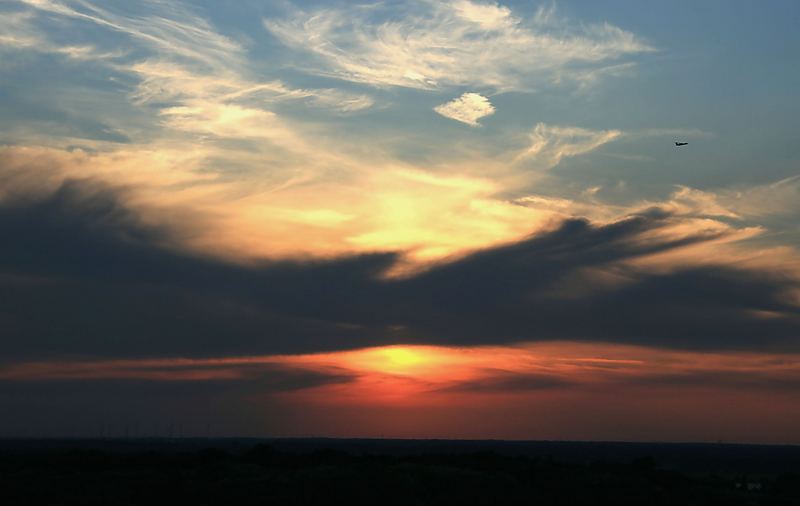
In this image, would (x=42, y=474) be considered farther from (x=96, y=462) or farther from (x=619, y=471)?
(x=619, y=471)

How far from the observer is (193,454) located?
133 m

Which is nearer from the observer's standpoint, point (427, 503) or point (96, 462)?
point (427, 503)

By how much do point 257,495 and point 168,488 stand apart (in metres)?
9.33

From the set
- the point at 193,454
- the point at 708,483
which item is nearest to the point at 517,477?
the point at 708,483

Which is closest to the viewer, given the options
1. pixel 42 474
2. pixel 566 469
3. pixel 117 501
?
pixel 117 501

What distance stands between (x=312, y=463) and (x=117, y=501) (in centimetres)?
3860

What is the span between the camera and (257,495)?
92.4 metres

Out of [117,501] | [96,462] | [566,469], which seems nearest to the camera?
[117,501]

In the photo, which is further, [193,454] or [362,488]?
[193,454]

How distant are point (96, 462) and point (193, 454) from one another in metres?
14.3

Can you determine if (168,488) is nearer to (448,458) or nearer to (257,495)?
(257,495)

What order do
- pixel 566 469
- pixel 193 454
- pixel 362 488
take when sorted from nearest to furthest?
pixel 362 488 → pixel 566 469 → pixel 193 454

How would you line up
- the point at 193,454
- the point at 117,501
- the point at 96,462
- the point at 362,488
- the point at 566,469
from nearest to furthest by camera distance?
the point at 117,501 → the point at 362,488 → the point at 566,469 → the point at 96,462 → the point at 193,454

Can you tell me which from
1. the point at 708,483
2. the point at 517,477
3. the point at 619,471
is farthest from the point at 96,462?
the point at 708,483
